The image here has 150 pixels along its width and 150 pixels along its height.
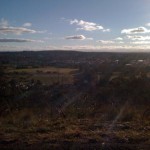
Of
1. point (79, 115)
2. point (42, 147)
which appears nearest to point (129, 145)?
point (42, 147)

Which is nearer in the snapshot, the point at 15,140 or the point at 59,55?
the point at 15,140

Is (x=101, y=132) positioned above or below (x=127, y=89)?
above

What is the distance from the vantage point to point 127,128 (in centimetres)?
784

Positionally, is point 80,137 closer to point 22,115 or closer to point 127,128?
point 127,128

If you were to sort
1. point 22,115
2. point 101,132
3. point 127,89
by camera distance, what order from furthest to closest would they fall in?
1. point 127,89
2. point 22,115
3. point 101,132

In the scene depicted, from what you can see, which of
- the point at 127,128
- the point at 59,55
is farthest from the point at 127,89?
the point at 59,55

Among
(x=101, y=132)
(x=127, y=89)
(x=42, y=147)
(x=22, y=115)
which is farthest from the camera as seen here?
(x=127, y=89)

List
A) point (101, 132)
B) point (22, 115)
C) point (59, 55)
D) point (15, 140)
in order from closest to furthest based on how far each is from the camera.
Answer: point (15, 140) < point (101, 132) < point (22, 115) < point (59, 55)

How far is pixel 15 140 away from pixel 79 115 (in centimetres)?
410

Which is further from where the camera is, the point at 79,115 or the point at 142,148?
the point at 79,115

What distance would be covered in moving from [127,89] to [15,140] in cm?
2069

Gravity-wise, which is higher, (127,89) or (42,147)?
(42,147)

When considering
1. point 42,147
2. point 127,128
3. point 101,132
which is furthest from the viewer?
point 127,128

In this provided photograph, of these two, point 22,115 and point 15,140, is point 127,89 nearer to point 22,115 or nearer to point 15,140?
point 22,115
